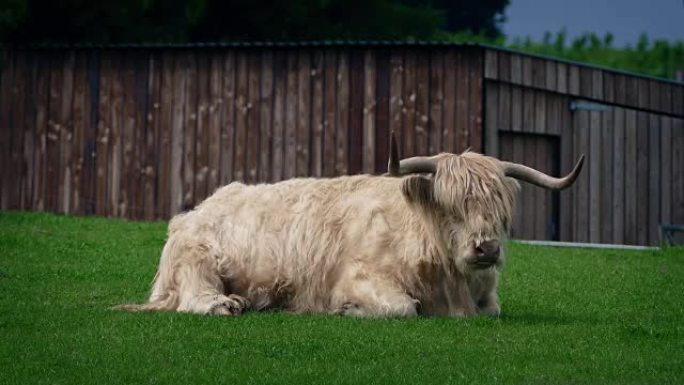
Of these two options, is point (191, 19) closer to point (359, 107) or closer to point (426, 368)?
point (359, 107)

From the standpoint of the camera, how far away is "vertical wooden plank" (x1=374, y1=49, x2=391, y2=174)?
73.3 ft

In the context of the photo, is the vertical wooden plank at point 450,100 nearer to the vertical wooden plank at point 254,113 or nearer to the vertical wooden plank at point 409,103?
the vertical wooden plank at point 409,103

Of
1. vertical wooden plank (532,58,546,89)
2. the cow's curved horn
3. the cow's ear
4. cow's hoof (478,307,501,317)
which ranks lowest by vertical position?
cow's hoof (478,307,501,317)

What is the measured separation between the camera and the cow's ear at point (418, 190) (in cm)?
1123

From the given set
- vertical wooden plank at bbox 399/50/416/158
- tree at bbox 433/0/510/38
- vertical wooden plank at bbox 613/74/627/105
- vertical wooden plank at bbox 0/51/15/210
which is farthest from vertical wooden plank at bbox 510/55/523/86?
tree at bbox 433/0/510/38

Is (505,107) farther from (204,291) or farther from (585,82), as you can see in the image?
(204,291)

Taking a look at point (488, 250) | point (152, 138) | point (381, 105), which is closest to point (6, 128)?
point (152, 138)

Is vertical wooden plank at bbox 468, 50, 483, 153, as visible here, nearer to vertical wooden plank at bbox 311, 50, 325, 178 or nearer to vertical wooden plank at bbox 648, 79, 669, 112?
vertical wooden plank at bbox 311, 50, 325, 178

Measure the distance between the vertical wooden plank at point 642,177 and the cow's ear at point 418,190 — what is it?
506 inches

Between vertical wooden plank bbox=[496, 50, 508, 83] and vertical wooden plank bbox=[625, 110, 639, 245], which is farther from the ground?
vertical wooden plank bbox=[496, 50, 508, 83]

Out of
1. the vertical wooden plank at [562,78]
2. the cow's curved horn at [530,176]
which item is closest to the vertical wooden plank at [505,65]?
the vertical wooden plank at [562,78]

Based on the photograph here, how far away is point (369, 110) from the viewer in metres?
22.4

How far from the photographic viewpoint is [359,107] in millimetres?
22484

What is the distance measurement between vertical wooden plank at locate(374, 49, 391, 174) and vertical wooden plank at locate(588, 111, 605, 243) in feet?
11.8
